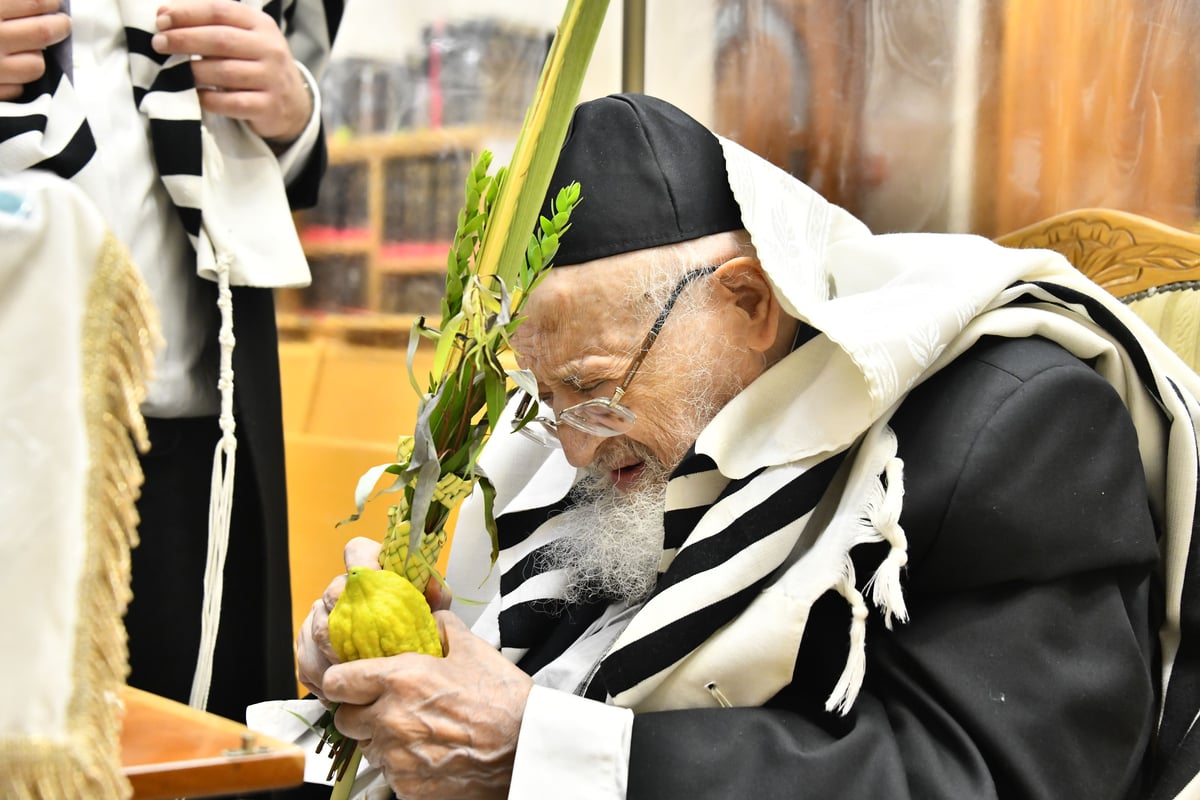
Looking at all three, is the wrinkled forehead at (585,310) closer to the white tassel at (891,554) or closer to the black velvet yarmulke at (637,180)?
the black velvet yarmulke at (637,180)

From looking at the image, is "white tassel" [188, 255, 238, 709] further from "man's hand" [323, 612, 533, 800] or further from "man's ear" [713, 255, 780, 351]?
"man's ear" [713, 255, 780, 351]

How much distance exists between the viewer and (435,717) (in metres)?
1.21

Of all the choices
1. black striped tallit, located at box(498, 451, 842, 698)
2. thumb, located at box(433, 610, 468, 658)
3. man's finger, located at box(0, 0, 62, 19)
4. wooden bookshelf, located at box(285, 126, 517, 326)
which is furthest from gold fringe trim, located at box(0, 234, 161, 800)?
wooden bookshelf, located at box(285, 126, 517, 326)

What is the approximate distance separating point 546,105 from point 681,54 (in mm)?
1680

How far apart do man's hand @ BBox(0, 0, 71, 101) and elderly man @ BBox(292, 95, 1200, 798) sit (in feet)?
2.37

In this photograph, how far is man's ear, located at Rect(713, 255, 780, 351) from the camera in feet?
5.11

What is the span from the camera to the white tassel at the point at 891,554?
120 cm

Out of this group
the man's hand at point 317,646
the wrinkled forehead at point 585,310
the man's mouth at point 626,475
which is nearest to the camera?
the man's hand at point 317,646

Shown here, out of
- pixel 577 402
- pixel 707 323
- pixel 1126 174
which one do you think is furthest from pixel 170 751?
pixel 1126 174

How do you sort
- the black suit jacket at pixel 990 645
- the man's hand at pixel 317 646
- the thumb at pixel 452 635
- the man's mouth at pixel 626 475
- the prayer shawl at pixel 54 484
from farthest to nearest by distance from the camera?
1. the man's mouth at pixel 626 475
2. the man's hand at pixel 317 646
3. the thumb at pixel 452 635
4. the black suit jacket at pixel 990 645
5. the prayer shawl at pixel 54 484

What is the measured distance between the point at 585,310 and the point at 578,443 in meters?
0.18

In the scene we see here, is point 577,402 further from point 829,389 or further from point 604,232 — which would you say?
point 829,389

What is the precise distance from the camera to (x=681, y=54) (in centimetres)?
283

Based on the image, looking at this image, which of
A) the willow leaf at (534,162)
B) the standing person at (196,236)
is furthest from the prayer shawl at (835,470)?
the standing person at (196,236)
